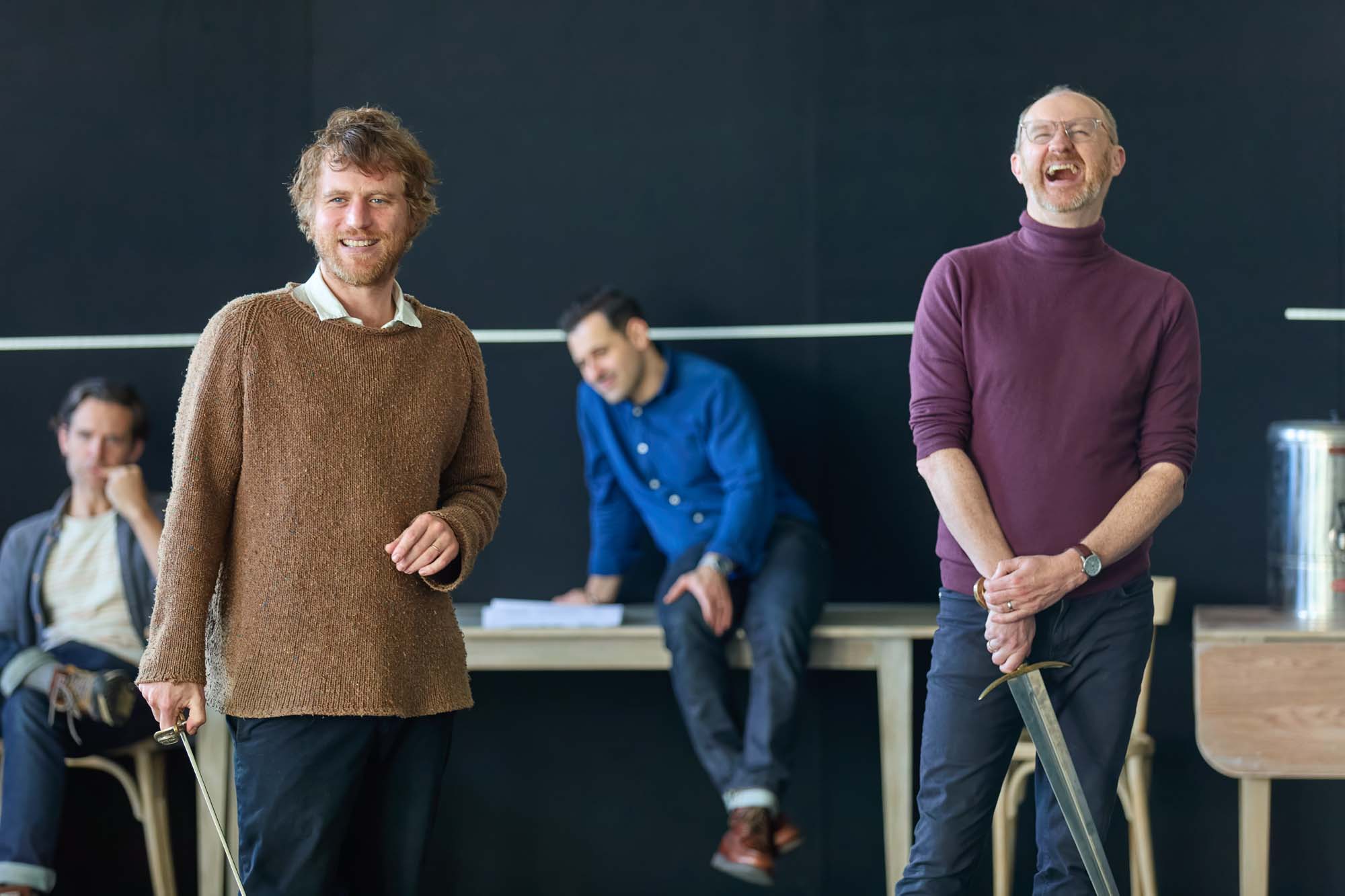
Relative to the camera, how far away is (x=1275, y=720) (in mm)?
2805

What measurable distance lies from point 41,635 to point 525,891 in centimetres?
138

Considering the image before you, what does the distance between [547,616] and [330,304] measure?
4.97 ft

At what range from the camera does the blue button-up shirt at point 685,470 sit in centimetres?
318

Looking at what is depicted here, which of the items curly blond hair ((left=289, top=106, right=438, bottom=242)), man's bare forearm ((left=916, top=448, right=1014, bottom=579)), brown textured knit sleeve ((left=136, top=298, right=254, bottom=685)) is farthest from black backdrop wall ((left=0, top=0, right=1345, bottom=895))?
brown textured knit sleeve ((left=136, top=298, right=254, bottom=685))

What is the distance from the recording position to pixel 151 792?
10.5 ft

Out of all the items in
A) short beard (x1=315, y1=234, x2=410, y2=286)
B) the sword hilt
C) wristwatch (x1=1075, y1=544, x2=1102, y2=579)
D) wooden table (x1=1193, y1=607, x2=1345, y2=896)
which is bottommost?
wooden table (x1=1193, y1=607, x2=1345, y2=896)

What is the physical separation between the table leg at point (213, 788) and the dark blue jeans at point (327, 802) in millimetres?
1452

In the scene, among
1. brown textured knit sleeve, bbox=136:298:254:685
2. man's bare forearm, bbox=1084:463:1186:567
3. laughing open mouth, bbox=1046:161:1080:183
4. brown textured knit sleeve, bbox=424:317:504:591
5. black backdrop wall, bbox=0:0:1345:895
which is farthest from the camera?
black backdrop wall, bbox=0:0:1345:895

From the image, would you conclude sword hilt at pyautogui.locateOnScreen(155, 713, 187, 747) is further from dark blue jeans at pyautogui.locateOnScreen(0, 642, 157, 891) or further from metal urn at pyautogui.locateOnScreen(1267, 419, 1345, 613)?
metal urn at pyautogui.locateOnScreen(1267, 419, 1345, 613)

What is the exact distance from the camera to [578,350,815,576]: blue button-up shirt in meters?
3.18

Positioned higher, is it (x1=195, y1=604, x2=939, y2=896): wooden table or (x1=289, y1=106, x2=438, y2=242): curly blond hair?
(x1=289, y1=106, x2=438, y2=242): curly blond hair

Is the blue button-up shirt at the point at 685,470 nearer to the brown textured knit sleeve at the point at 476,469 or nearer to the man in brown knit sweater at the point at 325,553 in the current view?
the brown textured knit sleeve at the point at 476,469

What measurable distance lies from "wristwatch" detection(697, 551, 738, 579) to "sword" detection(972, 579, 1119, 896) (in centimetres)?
114

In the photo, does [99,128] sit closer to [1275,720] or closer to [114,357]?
[114,357]
